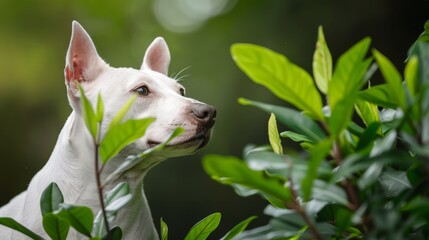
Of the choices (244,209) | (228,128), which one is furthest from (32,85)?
(244,209)

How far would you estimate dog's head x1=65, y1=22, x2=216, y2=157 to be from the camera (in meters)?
1.66

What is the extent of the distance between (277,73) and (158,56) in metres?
1.48

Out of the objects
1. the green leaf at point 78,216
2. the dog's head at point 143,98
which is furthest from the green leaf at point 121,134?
the dog's head at point 143,98

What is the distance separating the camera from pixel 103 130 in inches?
71.4

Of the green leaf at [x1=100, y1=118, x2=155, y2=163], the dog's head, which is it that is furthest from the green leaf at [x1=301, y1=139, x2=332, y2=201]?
the dog's head

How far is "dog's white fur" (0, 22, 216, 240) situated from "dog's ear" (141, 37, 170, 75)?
0.84ft

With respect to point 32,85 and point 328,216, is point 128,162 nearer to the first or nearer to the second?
point 328,216

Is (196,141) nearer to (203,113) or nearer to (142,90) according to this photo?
(203,113)

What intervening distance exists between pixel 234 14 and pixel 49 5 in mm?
1862

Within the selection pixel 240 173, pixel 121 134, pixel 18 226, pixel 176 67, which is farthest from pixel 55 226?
pixel 176 67

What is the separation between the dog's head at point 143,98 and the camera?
166 cm

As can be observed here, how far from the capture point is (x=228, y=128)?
5859 millimetres

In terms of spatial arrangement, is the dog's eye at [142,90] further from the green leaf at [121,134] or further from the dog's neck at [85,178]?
the green leaf at [121,134]

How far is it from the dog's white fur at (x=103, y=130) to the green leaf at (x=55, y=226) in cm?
75
